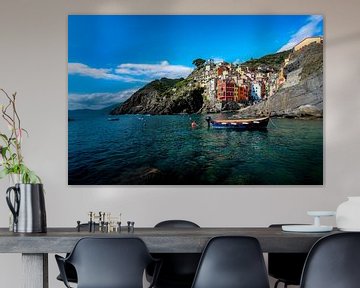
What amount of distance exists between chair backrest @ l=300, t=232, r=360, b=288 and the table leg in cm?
128

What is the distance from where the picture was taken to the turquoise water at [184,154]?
18.7ft

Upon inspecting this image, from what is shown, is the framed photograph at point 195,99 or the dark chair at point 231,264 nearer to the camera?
the dark chair at point 231,264

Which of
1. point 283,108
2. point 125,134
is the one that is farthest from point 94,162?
point 283,108

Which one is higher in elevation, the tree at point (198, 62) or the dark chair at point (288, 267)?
the tree at point (198, 62)

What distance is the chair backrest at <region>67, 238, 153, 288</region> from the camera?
340 cm

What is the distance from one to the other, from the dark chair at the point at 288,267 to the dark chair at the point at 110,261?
1.37 m

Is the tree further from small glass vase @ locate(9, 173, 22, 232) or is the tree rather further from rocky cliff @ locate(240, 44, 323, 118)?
small glass vase @ locate(9, 173, 22, 232)

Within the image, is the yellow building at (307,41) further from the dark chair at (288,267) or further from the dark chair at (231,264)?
the dark chair at (231,264)

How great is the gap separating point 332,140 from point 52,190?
7.49ft

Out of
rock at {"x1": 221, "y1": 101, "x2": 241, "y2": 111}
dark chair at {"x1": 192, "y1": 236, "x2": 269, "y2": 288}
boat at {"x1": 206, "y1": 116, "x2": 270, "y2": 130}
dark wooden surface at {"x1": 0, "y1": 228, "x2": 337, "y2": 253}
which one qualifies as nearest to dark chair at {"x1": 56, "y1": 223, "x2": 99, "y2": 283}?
dark wooden surface at {"x1": 0, "y1": 228, "x2": 337, "y2": 253}

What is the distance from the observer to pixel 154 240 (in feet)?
11.4

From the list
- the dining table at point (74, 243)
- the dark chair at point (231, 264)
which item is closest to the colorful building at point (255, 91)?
the dining table at point (74, 243)

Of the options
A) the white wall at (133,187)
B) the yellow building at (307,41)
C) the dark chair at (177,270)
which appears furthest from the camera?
the yellow building at (307,41)

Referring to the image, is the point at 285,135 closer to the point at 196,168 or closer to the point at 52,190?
the point at 196,168
